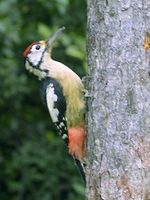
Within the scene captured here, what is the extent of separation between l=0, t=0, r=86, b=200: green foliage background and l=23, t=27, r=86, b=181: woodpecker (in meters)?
1.97

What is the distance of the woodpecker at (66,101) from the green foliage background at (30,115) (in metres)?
1.97

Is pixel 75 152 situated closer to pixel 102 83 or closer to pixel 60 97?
pixel 60 97

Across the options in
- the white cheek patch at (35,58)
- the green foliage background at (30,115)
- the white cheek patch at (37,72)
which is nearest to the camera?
the white cheek patch at (37,72)

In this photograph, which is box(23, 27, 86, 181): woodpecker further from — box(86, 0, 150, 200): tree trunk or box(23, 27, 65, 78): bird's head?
box(86, 0, 150, 200): tree trunk

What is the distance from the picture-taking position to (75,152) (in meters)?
5.71

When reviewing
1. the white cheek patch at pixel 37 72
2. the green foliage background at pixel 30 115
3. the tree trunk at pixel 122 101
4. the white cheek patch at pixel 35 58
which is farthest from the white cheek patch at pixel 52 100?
the green foliage background at pixel 30 115

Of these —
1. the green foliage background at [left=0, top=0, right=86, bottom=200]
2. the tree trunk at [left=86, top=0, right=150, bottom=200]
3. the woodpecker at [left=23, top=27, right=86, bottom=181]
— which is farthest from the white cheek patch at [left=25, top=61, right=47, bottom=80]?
the green foliage background at [left=0, top=0, right=86, bottom=200]

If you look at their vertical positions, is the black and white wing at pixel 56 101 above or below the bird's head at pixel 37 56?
below

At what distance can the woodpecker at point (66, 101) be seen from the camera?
18.3 feet

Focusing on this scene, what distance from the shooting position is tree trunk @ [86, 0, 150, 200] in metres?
4.71

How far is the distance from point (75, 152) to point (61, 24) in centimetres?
252

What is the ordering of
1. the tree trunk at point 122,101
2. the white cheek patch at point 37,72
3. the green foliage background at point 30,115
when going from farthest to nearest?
the green foliage background at point 30,115, the white cheek patch at point 37,72, the tree trunk at point 122,101

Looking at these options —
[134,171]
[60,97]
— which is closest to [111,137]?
[134,171]

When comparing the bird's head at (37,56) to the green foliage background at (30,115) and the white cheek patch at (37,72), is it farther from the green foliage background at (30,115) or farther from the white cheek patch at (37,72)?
the green foliage background at (30,115)
